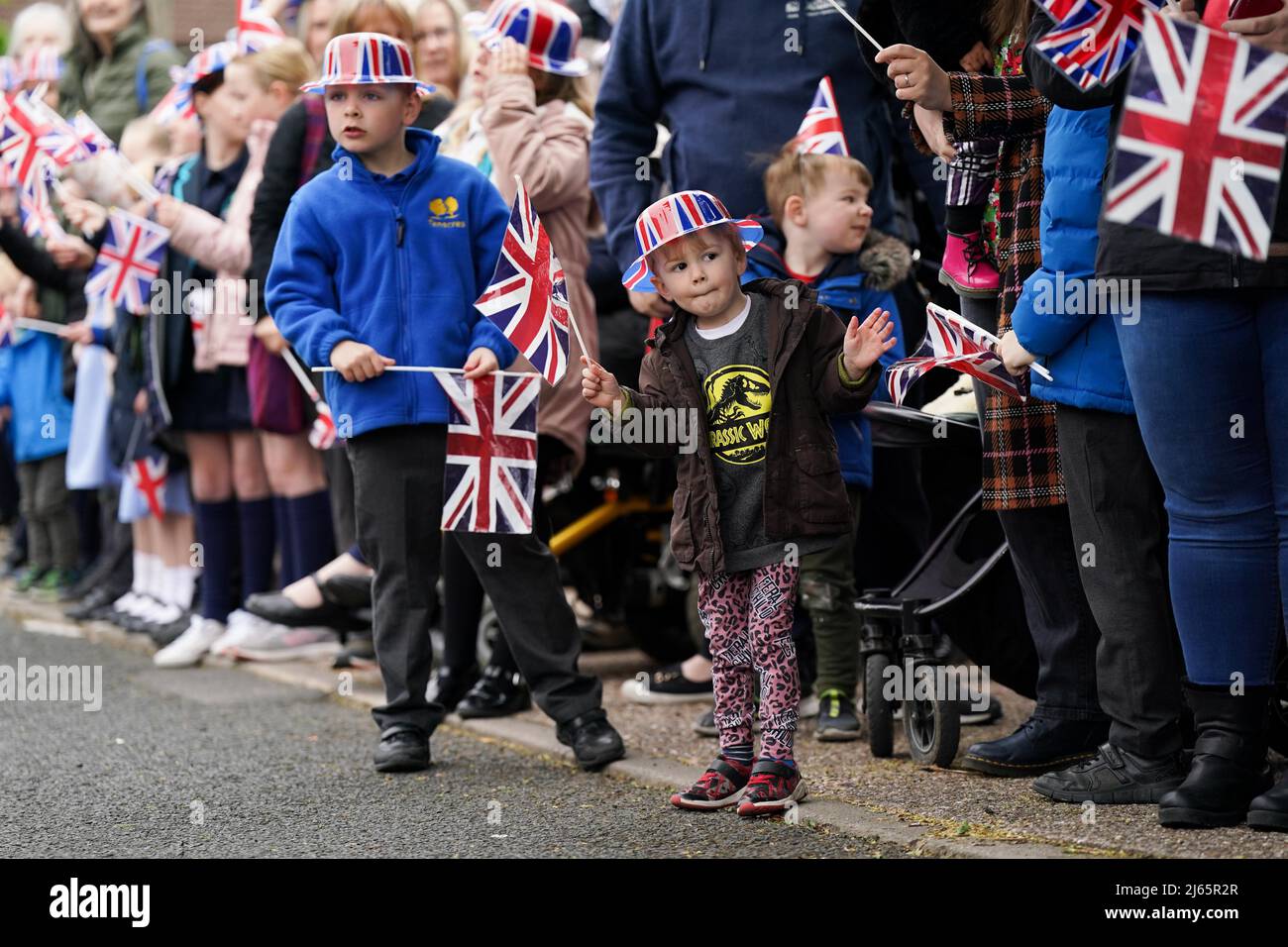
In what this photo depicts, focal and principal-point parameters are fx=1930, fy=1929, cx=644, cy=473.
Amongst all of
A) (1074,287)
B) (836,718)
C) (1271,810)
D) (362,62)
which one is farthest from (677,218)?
(1271,810)

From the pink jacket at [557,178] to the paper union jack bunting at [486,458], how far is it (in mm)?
674

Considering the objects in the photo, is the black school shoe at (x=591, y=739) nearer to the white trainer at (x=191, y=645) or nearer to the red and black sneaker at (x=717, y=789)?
the red and black sneaker at (x=717, y=789)

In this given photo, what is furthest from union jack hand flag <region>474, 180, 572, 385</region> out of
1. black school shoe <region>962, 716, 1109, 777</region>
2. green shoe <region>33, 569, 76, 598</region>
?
green shoe <region>33, 569, 76, 598</region>

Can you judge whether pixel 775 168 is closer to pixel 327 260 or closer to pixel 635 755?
pixel 327 260

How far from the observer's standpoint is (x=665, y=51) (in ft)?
19.9

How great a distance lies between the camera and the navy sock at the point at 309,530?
7789mm

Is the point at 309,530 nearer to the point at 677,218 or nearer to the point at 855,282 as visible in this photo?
the point at 855,282

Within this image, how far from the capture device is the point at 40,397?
1028 cm

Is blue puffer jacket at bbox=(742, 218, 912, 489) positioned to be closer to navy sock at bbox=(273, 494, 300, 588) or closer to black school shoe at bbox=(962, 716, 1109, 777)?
black school shoe at bbox=(962, 716, 1109, 777)

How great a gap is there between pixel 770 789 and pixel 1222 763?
40.8 inches

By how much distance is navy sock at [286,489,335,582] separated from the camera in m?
7.79

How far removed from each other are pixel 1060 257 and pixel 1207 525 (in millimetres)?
702

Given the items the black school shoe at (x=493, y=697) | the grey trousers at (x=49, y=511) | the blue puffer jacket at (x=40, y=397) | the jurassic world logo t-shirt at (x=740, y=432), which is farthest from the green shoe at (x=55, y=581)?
the jurassic world logo t-shirt at (x=740, y=432)
